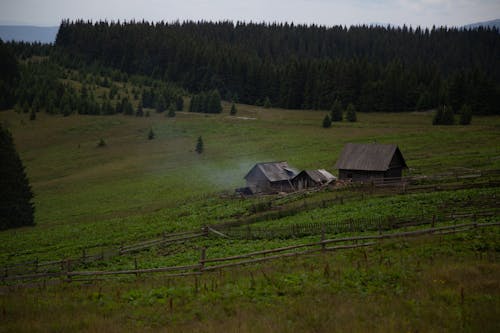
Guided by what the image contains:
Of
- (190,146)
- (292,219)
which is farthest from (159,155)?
(292,219)

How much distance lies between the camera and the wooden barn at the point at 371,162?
51781 mm

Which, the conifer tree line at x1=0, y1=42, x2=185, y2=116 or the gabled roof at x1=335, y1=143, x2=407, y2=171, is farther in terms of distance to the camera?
the conifer tree line at x1=0, y1=42, x2=185, y2=116

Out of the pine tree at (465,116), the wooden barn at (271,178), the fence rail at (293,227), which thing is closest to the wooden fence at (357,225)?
the fence rail at (293,227)

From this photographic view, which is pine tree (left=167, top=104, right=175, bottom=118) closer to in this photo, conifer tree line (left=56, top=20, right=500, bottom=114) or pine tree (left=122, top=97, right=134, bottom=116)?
pine tree (left=122, top=97, right=134, bottom=116)

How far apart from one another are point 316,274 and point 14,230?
148 ft

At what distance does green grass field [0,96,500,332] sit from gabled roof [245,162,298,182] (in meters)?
5.40

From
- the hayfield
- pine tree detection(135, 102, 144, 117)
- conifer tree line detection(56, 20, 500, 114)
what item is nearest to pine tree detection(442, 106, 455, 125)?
the hayfield

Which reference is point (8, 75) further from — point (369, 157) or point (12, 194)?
point (369, 157)

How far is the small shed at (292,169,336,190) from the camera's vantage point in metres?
54.8

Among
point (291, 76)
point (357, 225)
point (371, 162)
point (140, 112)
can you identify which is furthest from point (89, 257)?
point (291, 76)

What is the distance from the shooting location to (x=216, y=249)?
3017cm

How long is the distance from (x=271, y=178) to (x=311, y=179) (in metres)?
5.12

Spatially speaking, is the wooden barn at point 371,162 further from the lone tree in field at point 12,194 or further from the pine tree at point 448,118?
the pine tree at point 448,118

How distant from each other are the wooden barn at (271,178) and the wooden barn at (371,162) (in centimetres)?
690
